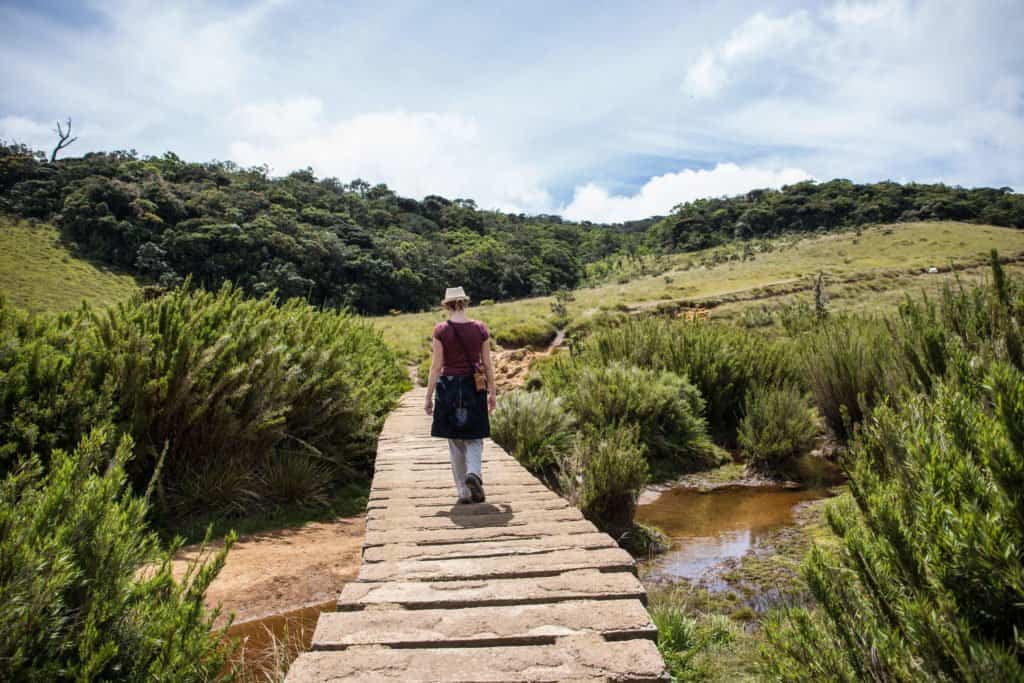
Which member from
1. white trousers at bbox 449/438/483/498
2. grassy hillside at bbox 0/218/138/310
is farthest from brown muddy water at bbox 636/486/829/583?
grassy hillside at bbox 0/218/138/310

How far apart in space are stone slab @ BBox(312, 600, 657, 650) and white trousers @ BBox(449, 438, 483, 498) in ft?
6.51

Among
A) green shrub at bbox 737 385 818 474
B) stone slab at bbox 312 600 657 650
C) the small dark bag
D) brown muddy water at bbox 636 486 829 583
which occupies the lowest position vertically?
brown muddy water at bbox 636 486 829 583

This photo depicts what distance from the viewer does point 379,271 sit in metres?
62.8

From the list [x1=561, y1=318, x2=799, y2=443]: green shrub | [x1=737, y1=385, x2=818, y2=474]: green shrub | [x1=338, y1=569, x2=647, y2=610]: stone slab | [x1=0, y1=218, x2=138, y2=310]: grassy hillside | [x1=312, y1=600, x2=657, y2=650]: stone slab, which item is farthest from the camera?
[x1=0, y1=218, x2=138, y2=310]: grassy hillside

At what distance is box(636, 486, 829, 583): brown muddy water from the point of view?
5.51m

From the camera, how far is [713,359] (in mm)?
11305

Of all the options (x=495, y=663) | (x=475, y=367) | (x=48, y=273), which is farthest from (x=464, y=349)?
(x=48, y=273)

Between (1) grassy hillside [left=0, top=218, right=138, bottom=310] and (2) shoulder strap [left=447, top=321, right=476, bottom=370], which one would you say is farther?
(1) grassy hillside [left=0, top=218, right=138, bottom=310]

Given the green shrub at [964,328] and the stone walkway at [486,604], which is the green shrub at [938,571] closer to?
the stone walkway at [486,604]

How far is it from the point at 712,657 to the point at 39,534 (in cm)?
346

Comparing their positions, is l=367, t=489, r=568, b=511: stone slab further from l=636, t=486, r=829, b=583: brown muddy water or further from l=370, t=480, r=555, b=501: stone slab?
l=636, t=486, r=829, b=583: brown muddy water

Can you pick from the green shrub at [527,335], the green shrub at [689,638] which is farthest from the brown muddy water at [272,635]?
the green shrub at [527,335]

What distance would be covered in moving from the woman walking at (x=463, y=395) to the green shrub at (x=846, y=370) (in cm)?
648

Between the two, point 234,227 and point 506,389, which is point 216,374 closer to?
point 506,389
